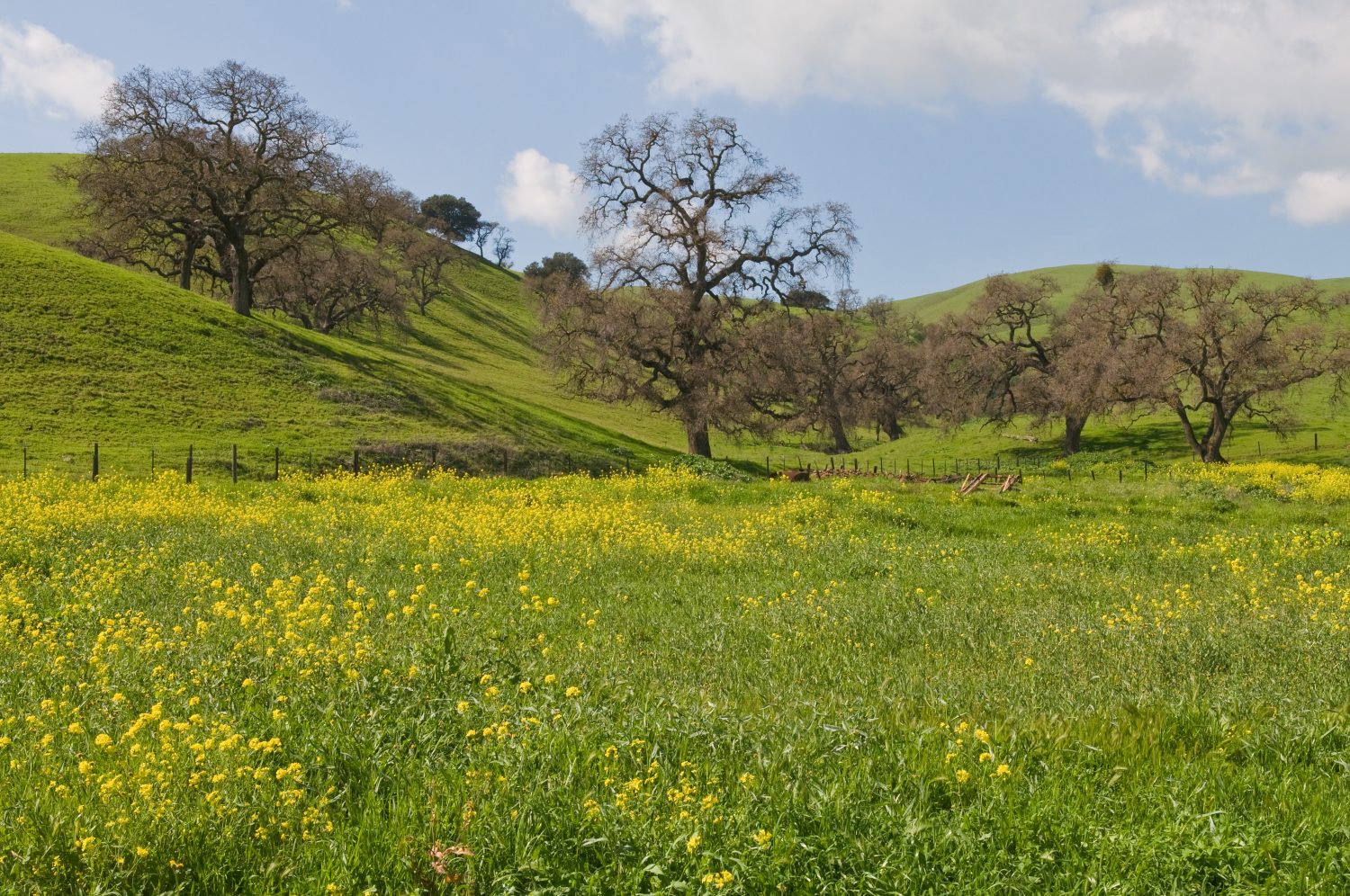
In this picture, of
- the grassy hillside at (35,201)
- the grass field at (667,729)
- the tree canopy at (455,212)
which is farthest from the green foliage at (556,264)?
the grass field at (667,729)

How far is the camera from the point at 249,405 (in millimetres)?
35562

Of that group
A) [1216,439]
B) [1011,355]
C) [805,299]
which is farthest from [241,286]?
[1216,439]

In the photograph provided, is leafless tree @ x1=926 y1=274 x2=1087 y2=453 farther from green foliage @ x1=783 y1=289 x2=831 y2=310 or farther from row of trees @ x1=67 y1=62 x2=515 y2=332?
row of trees @ x1=67 y1=62 x2=515 y2=332

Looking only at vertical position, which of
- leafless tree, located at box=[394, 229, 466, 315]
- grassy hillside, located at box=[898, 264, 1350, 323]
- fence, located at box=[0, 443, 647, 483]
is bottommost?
fence, located at box=[0, 443, 647, 483]

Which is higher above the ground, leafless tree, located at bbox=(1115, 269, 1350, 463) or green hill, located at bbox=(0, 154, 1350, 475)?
leafless tree, located at bbox=(1115, 269, 1350, 463)

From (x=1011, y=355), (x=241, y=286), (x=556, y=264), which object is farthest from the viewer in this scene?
(x=556, y=264)

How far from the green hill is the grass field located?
2105 cm

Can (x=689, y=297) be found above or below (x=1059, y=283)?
below

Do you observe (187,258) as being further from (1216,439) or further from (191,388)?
(1216,439)

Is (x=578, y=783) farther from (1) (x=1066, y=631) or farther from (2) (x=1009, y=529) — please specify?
(2) (x=1009, y=529)

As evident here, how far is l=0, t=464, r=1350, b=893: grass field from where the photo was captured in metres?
3.92

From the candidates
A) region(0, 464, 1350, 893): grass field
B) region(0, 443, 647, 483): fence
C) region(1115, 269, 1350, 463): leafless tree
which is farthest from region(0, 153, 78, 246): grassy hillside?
region(1115, 269, 1350, 463): leafless tree

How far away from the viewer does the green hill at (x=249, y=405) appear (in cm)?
3096

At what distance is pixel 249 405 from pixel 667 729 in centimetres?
3530
